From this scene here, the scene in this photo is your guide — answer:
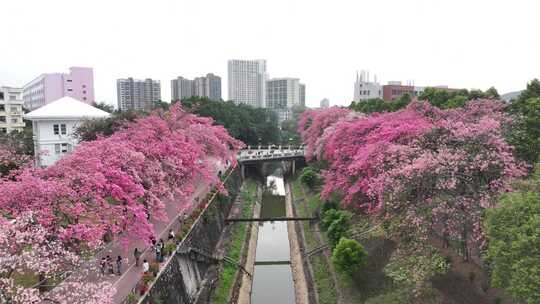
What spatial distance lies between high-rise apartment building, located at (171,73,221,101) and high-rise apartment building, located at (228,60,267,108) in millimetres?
24899

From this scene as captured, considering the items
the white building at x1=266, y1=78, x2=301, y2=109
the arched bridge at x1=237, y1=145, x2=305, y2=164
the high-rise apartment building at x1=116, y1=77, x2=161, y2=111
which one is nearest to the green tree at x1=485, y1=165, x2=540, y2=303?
the arched bridge at x1=237, y1=145, x2=305, y2=164

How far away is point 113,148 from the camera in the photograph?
63.5 feet

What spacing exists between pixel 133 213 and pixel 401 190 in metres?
11.9


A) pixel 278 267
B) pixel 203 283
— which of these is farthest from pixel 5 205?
pixel 278 267

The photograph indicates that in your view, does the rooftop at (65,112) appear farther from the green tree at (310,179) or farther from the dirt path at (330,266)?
the dirt path at (330,266)

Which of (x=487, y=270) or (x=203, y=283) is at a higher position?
(x=487, y=270)

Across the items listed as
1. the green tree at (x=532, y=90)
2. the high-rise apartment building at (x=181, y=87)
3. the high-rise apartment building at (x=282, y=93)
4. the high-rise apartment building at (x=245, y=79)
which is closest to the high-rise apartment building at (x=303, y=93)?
the high-rise apartment building at (x=282, y=93)

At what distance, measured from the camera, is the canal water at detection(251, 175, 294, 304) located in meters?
23.2

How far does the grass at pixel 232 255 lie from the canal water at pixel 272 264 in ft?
5.13

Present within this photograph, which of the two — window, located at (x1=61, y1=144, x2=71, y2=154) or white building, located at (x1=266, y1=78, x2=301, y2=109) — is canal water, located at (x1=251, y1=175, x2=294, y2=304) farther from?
white building, located at (x1=266, y1=78, x2=301, y2=109)

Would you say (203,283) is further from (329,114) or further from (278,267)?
(329,114)

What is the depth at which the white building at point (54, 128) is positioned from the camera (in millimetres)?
37281

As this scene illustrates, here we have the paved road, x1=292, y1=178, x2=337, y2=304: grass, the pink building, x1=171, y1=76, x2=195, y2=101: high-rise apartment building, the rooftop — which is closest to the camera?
the paved road

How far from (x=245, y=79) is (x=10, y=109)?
10428cm
